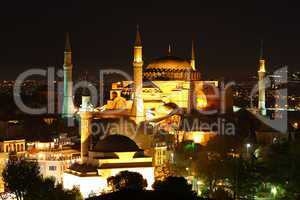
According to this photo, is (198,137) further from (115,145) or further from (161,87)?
(115,145)

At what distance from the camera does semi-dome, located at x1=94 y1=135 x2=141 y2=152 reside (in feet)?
83.6

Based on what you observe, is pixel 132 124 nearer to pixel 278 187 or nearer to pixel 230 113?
pixel 230 113

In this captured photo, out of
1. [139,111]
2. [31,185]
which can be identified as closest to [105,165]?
[31,185]

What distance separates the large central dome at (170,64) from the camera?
39594 mm

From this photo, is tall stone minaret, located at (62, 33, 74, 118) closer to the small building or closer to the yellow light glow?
the yellow light glow

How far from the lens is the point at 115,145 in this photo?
25609mm

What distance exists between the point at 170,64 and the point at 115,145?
14593 mm

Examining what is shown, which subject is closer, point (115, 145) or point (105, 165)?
point (105, 165)

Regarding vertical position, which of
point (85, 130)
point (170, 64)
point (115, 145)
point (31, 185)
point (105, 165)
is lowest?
point (31, 185)

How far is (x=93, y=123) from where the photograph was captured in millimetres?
30922

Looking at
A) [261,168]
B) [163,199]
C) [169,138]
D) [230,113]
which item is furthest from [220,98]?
[163,199]

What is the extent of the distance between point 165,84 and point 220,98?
2.83 m

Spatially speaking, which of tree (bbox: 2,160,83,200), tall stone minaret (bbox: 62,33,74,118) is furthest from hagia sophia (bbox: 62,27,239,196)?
tree (bbox: 2,160,83,200)

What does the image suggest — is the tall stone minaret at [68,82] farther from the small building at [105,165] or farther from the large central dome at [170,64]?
the small building at [105,165]
